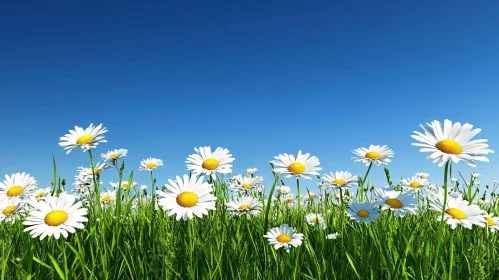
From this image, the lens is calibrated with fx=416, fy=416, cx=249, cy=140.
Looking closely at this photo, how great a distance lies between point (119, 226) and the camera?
3.79 metres

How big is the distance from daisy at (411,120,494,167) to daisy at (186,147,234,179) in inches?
60.4

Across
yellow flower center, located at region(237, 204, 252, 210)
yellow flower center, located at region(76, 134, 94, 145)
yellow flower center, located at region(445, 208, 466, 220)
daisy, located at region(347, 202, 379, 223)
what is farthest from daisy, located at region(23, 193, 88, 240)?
yellow flower center, located at region(445, 208, 466, 220)

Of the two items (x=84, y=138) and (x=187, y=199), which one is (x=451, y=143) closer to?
(x=187, y=199)

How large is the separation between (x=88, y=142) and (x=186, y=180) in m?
1.19

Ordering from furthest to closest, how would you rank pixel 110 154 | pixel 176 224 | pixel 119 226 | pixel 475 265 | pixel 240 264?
pixel 110 154
pixel 176 224
pixel 119 226
pixel 240 264
pixel 475 265

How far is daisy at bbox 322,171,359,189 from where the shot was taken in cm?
402

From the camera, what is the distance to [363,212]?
3.43 meters

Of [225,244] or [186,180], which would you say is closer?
[186,180]

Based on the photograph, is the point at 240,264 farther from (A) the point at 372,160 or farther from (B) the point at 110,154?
(B) the point at 110,154

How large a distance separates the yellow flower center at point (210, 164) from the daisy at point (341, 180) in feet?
4.04

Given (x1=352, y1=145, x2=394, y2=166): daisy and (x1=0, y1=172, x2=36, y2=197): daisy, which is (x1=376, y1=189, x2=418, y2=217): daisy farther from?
(x1=0, y1=172, x2=36, y2=197): daisy

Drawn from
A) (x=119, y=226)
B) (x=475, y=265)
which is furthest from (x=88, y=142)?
(x=475, y=265)

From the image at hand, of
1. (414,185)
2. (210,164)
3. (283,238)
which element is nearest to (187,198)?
(210,164)

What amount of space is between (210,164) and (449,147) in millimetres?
1850
